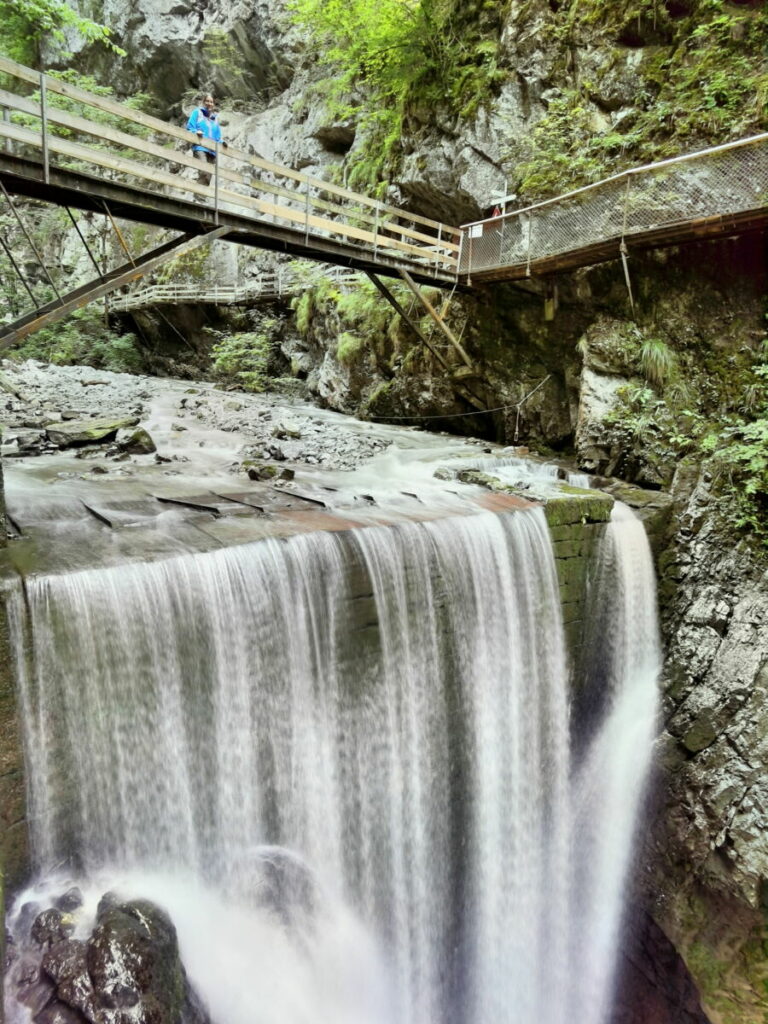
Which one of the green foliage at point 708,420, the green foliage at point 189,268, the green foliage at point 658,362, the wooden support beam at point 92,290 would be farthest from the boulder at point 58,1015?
the green foliage at point 189,268

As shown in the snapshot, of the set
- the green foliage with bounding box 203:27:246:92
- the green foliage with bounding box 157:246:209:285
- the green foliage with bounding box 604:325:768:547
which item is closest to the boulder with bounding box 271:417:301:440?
the green foliage with bounding box 604:325:768:547

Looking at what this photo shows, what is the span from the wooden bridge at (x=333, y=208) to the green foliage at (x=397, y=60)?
2.95 meters

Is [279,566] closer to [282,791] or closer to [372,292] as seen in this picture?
[282,791]

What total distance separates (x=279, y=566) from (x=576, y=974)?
5717mm

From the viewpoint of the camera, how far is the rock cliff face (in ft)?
18.9

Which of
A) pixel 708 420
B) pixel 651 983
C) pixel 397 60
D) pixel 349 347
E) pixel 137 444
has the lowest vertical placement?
pixel 651 983

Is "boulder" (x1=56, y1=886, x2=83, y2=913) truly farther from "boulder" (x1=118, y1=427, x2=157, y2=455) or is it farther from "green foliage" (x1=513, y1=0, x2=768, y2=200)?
"green foliage" (x1=513, y1=0, x2=768, y2=200)

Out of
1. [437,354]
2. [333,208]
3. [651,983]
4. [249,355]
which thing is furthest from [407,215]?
[651,983]

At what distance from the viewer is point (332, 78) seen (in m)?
16.0

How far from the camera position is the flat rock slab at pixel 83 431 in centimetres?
814

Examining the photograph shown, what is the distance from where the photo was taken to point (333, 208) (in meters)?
8.57

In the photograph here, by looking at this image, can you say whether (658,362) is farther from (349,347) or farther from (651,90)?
(349,347)

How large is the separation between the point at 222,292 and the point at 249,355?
2.87m

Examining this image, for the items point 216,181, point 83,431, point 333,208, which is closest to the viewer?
point 216,181
